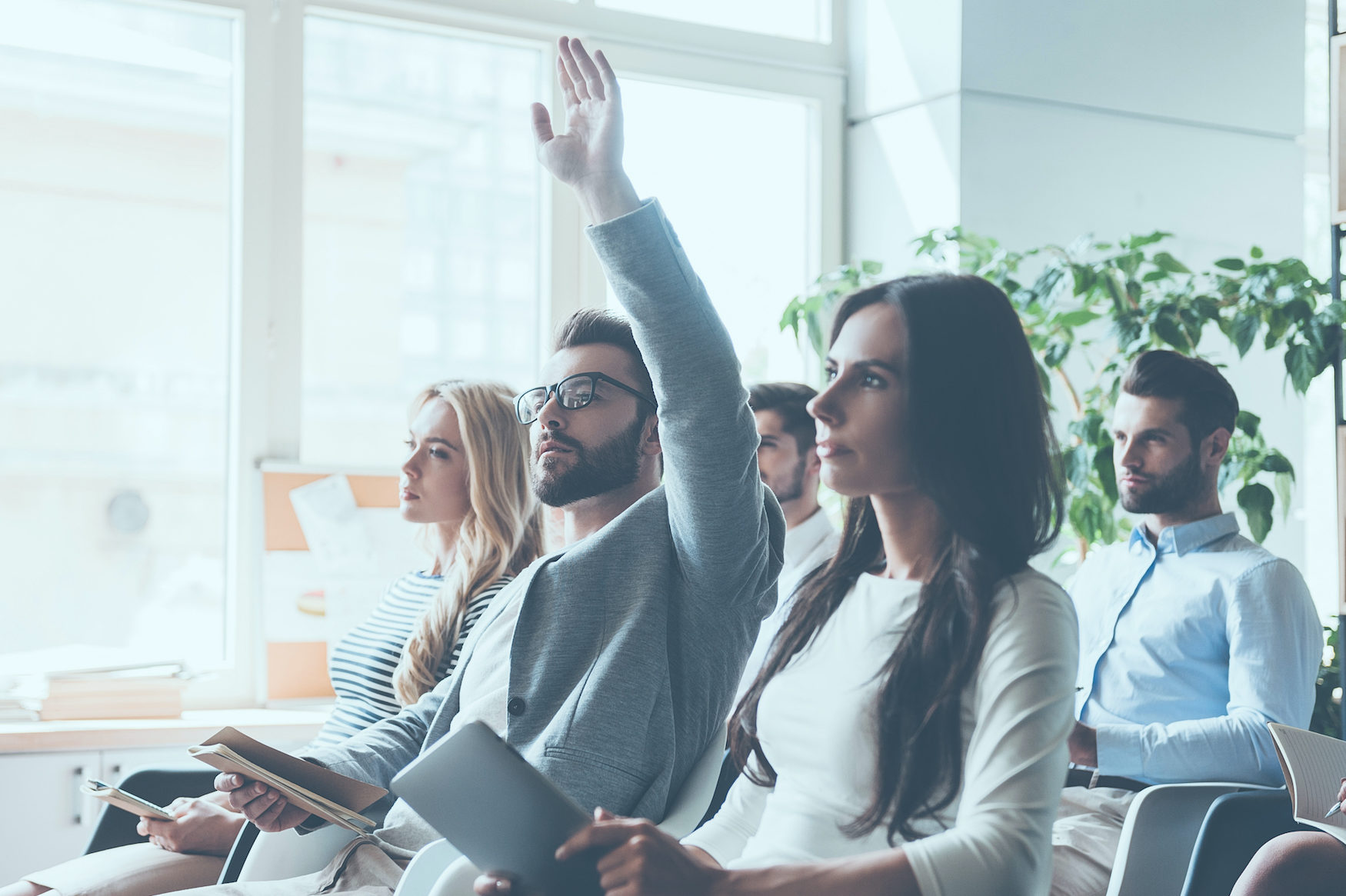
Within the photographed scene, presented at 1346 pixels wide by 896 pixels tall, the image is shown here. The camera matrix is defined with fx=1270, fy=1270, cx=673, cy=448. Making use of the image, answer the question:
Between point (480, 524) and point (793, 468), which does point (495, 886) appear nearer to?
point (480, 524)

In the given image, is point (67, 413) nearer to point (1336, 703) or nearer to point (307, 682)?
point (307, 682)

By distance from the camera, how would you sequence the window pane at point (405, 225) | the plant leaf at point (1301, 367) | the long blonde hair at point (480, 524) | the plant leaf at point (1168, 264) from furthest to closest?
1. the window pane at point (405, 225)
2. the plant leaf at point (1168, 264)
3. the plant leaf at point (1301, 367)
4. the long blonde hair at point (480, 524)

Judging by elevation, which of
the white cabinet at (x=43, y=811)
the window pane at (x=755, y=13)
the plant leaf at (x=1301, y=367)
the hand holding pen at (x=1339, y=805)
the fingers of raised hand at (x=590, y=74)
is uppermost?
the window pane at (x=755, y=13)

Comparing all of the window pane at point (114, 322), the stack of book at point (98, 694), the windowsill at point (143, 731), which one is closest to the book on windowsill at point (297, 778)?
the windowsill at point (143, 731)

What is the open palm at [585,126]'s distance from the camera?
4.73 ft

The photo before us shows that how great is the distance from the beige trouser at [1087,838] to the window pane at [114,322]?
2.42 metres

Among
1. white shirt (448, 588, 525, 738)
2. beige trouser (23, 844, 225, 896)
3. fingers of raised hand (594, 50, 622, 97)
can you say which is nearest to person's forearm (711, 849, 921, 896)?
white shirt (448, 588, 525, 738)

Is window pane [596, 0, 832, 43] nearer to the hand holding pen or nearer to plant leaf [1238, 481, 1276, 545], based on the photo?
plant leaf [1238, 481, 1276, 545]

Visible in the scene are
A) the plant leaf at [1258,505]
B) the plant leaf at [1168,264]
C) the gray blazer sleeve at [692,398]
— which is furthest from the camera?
the plant leaf at [1168,264]

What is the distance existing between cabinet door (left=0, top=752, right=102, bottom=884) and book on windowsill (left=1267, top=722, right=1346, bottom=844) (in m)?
2.45

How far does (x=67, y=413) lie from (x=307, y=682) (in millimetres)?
986

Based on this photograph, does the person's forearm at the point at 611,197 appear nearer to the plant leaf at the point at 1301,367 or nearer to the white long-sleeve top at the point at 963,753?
the white long-sleeve top at the point at 963,753

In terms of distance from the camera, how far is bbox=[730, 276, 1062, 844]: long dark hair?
3.78 feet

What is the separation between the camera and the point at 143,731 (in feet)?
9.83
